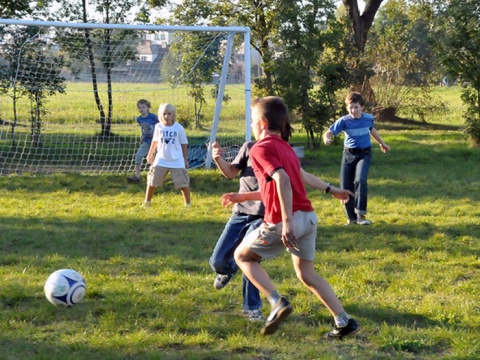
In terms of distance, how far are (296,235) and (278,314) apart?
57cm

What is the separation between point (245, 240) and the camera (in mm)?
4793

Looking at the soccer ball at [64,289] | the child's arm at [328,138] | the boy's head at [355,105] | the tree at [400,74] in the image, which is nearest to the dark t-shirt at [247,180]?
the soccer ball at [64,289]

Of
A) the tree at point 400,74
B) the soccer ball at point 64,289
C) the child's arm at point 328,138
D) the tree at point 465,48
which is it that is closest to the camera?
the soccer ball at point 64,289

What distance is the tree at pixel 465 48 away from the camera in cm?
1555

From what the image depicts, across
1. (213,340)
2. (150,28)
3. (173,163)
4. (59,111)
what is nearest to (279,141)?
(213,340)

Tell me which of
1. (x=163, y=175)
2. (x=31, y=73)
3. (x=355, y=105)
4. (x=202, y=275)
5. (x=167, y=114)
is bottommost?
(x=202, y=275)

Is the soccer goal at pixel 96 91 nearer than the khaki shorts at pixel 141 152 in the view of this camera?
No

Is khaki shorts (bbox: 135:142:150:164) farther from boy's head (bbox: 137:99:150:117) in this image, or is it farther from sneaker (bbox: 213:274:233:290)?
sneaker (bbox: 213:274:233:290)

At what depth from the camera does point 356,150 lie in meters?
8.75

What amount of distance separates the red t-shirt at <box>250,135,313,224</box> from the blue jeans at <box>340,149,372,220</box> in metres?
4.23

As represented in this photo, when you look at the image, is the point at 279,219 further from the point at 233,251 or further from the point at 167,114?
the point at 167,114

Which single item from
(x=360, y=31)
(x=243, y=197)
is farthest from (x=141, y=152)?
(x=360, y=31)

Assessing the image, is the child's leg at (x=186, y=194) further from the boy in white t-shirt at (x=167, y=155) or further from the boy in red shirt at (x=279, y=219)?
the boy in red shirt at (x=279, y=219)

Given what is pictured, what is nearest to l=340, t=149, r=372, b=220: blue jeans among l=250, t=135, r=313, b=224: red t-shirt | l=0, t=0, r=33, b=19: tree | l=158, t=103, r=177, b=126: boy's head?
l=158, t=103, r=177, b=126: boy's head
